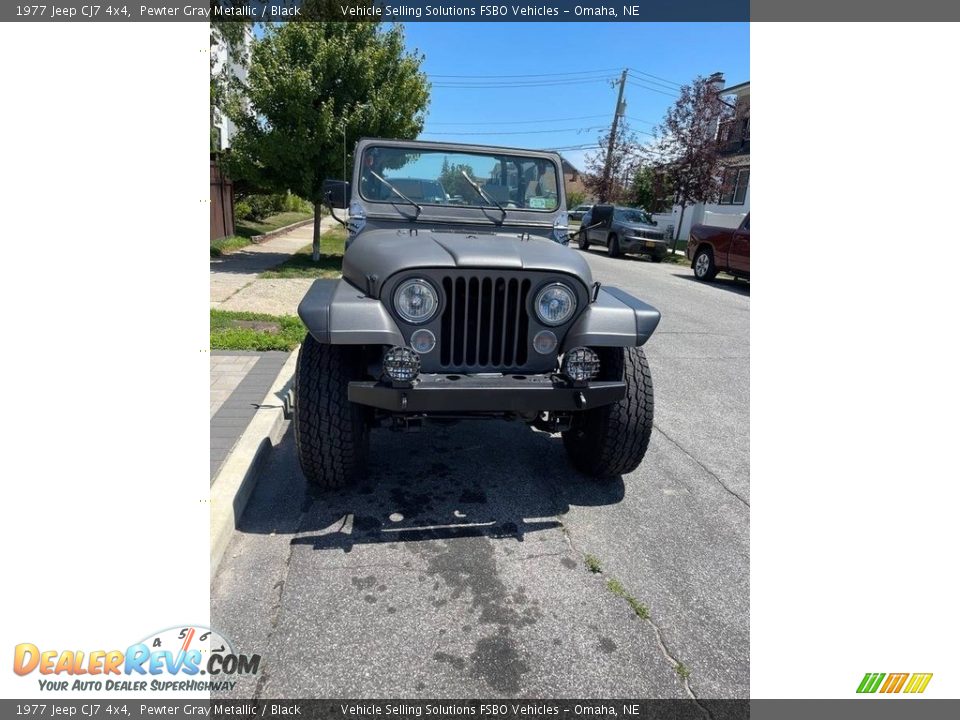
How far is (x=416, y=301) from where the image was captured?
2.79 m

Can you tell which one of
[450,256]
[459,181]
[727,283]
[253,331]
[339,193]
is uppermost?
[459,181]

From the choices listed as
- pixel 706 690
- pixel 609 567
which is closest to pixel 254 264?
pixel 609 567

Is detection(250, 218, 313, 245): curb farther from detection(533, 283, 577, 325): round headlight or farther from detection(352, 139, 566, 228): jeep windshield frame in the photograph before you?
detection(533, 283, 577, 325): round headlight

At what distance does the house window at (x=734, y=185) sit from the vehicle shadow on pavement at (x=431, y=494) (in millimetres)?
19291

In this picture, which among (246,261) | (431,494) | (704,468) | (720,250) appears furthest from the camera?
(720,250)

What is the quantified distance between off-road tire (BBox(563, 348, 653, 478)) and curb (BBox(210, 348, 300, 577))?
5.96ft

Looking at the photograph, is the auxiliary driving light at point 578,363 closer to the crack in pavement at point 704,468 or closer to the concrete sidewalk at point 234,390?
the crack in pavement at point 704,468

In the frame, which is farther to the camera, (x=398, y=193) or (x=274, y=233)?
(x=274, y=233)

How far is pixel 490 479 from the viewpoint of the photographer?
136 inches

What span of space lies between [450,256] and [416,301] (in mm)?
273

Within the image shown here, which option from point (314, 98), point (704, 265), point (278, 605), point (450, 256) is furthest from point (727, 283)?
point (278, 605)

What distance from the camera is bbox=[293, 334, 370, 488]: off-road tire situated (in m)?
2.90

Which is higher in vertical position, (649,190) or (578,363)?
(649,190)
